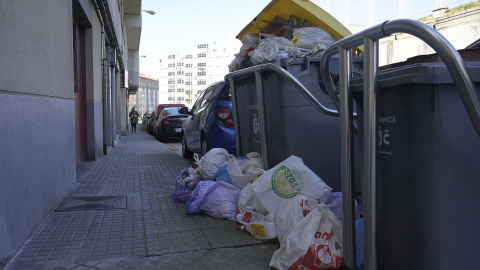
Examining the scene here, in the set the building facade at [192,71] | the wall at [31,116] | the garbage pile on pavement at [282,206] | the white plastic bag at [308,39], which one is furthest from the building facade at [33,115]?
the building facade at [192,71]

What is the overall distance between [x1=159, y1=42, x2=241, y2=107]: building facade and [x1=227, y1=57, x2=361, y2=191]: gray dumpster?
404 ft

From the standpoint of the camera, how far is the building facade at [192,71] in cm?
13162

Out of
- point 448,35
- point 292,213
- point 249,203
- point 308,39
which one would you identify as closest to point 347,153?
point 292,213

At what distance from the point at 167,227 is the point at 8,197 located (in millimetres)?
1486

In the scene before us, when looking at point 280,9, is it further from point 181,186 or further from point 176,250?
point 176,250

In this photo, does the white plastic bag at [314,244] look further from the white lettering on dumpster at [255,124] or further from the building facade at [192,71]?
the building facade at [192,71]

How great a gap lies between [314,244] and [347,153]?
2.15 feet

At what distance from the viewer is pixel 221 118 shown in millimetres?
7895

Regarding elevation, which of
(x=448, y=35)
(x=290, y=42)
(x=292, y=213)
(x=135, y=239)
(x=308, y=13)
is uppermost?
(x=448, y=35)

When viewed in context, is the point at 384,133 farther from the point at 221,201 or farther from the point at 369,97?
the point at 221,201

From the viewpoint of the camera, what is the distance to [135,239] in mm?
4000

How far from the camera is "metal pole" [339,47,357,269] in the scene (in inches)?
117

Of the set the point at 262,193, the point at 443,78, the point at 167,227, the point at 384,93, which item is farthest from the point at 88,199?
the point at 443,78

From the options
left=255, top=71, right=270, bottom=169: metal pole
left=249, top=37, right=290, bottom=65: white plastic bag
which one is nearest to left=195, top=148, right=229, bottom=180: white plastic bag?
left=255, top=71, right=270, bottom=169: metal pole
